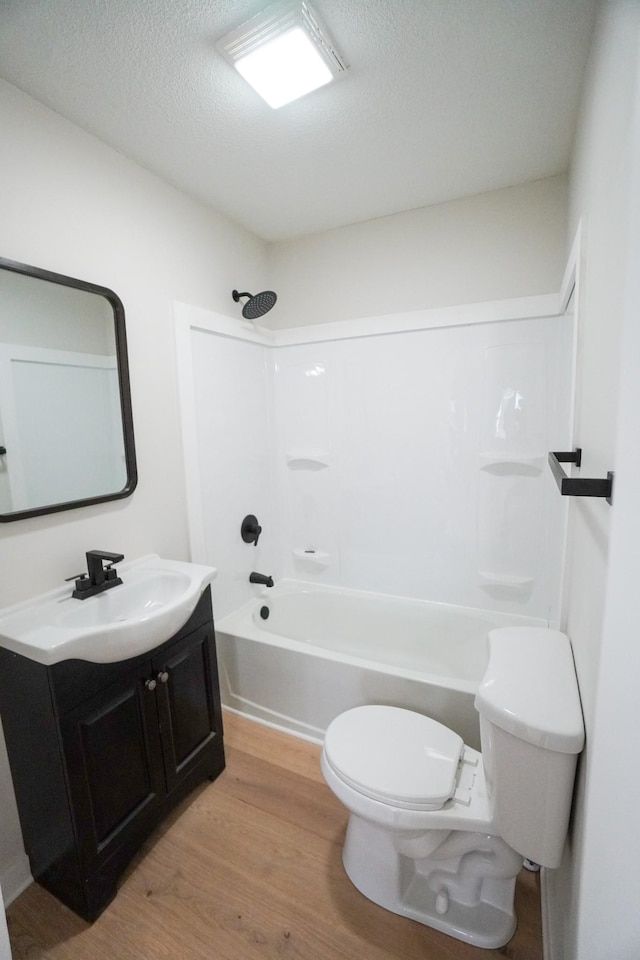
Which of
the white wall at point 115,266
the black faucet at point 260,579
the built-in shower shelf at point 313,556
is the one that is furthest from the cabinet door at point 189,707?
the built-in shower shelf at point 313,556

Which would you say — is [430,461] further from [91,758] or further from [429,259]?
[91,758]

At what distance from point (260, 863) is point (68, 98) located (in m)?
2.63

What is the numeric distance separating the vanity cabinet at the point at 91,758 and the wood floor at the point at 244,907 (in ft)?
0.28

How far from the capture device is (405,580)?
2.33 m

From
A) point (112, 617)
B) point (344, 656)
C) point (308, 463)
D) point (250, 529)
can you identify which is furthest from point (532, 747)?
point (308, 463)

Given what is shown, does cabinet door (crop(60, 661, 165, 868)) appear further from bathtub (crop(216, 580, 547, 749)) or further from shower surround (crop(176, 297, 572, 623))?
shower surround (crop(176, 297, 572, 623))

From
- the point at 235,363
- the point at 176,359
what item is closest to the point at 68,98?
the point at 176,359

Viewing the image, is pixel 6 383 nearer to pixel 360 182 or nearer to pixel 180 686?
pixel 180 686

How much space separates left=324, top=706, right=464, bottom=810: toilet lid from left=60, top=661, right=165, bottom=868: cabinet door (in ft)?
2.06

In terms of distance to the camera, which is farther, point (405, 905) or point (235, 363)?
point (235, 363)

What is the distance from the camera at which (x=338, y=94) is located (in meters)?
1.29

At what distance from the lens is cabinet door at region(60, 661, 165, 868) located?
1.13 metres

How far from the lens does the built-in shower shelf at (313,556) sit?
254cm

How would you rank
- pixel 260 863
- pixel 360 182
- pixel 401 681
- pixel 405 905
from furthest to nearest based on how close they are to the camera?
pixel 360 182, pixel 401 681, pixel 260 863, pixel 405 905
